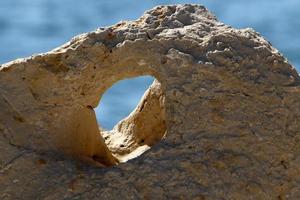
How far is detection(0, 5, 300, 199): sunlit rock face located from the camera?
4855mm

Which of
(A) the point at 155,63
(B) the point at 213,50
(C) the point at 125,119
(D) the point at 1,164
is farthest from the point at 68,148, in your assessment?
(C) the point at 125,119

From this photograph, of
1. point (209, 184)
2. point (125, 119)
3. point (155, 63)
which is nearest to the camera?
point (209, 184)

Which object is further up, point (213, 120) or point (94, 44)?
point (94, 44)

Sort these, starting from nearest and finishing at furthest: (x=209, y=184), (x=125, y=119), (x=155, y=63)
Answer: (x=209, y=184), (x=155, y=63), (x=125, y=119)

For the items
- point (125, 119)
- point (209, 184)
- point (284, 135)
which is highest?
point (125, 119)

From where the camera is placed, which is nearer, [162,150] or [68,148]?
[162,150]

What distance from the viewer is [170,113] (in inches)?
198

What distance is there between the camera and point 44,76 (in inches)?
211

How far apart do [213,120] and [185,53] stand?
1.94 ft

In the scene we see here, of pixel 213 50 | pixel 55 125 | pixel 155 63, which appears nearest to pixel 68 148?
pixel 55 125

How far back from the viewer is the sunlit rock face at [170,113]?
4.86m

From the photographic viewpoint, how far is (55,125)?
5.27 meters

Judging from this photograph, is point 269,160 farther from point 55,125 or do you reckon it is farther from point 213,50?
point 55,125

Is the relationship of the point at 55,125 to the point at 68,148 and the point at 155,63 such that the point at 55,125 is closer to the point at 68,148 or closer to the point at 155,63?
the point at 68,148
